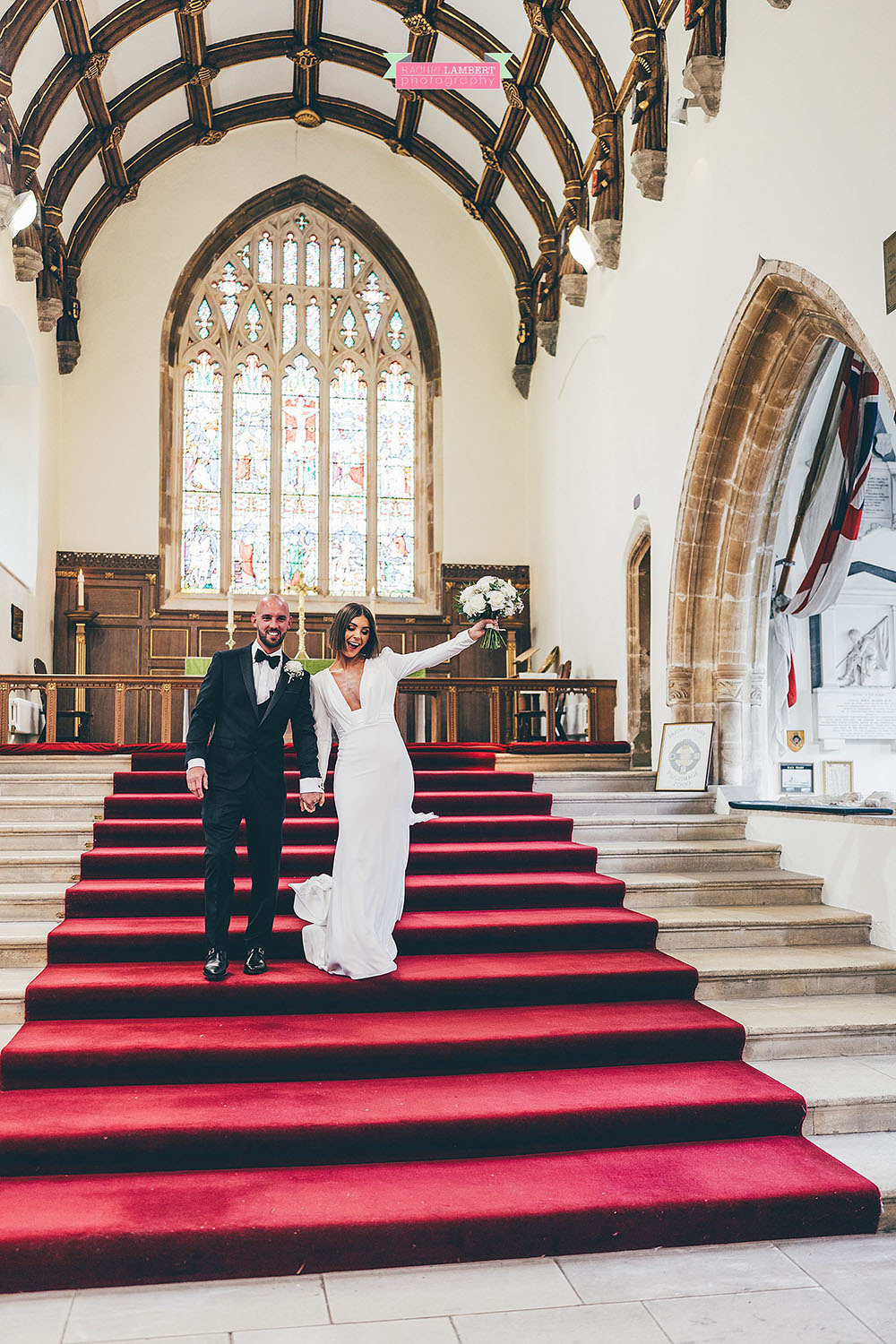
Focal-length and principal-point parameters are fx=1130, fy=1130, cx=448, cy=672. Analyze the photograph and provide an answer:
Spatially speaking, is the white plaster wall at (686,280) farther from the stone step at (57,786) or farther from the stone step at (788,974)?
the stone step at (57,786)

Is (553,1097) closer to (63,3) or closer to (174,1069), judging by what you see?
(174,1069)

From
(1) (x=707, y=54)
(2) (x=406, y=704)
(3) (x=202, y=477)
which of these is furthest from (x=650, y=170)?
(3) (x=202, y=477)

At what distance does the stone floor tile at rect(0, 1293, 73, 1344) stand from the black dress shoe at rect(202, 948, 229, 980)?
1.46 meters

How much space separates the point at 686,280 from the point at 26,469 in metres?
6.39

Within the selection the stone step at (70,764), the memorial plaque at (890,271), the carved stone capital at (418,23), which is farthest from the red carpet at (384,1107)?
the carved stone capital at (418,23)

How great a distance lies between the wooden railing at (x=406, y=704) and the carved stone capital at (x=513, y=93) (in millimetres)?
5214

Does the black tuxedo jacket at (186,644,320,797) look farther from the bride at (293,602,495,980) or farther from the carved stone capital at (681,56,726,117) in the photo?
the carved stone capital at (681,56,726,117)

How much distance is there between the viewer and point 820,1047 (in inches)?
169

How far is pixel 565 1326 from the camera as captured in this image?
108 inches

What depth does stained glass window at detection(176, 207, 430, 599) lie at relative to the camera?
12.5 m

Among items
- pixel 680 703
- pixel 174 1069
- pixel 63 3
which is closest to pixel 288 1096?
pixel 174 1069

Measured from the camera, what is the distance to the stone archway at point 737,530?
23.4 feet

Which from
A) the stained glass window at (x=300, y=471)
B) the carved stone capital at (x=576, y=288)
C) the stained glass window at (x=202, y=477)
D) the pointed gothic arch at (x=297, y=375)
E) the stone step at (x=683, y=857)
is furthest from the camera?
the stained glass window at (x=300, y=471)

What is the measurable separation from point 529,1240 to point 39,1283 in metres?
1.30
